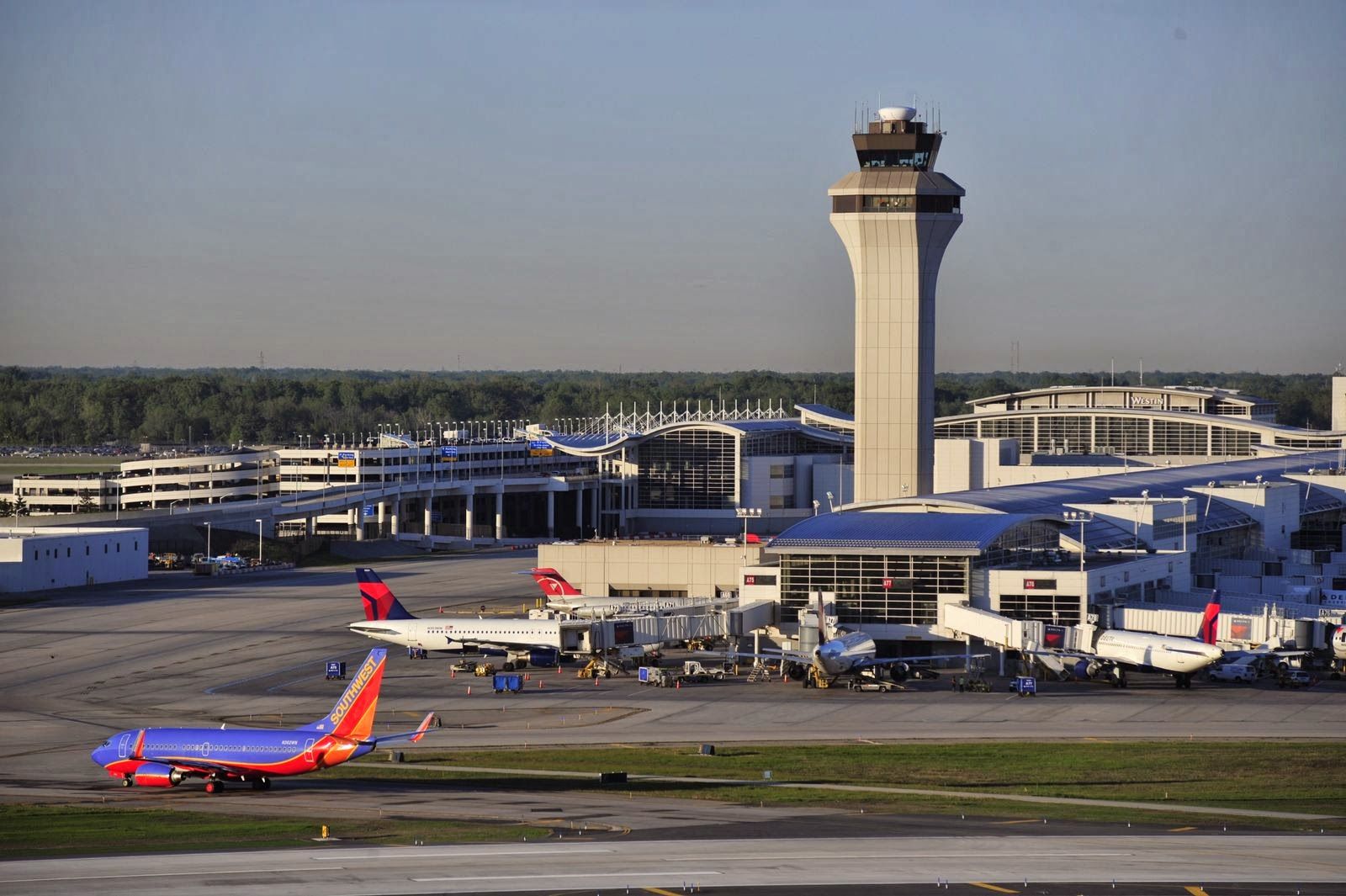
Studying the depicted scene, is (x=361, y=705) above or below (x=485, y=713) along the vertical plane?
above

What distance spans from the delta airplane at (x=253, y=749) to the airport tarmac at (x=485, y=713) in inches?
33.0

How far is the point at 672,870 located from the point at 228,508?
139 metres

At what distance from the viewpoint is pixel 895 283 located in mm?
145750

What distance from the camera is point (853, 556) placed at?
10975 centimetres

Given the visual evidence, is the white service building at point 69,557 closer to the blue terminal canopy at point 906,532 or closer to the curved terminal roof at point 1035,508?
the curved terminal roof at point 1035,508

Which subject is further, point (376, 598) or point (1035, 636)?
point (376, 598)

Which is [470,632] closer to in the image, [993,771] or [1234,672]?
[993,771]

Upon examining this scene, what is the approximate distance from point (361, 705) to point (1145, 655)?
48.6 metres

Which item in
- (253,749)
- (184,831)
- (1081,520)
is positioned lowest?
(184,831)

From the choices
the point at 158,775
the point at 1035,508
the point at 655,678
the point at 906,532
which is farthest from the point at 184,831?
the point at 1035,508

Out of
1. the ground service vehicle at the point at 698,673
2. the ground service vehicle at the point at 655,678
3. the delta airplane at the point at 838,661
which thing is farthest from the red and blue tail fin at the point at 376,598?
the delta airplane at the point at 838,661

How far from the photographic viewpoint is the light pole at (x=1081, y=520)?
110 meters

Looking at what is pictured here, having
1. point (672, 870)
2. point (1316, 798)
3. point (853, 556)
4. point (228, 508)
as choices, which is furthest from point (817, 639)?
point (228, 508)

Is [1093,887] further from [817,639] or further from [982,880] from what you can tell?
[817,639]
